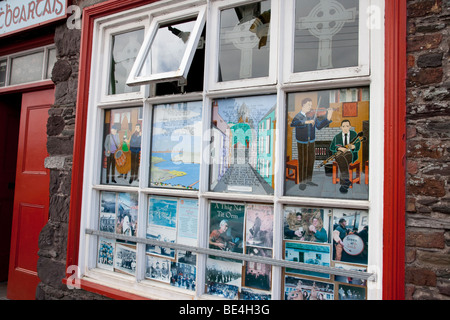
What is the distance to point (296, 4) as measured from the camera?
220 centimetres

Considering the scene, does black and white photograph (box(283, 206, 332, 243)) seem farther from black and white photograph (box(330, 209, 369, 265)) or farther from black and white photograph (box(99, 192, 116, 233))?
black and white photograph (box(99, 192, 116, 233))

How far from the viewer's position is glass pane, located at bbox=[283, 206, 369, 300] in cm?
191

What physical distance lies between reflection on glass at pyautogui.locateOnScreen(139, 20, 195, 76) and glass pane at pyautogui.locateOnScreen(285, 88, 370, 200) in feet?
3.37

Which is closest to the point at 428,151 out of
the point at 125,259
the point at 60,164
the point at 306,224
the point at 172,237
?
the point at 306,224

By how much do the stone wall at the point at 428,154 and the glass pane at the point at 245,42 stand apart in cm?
93

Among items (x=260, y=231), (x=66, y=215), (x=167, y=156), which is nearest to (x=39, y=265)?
(x=66, y=215)

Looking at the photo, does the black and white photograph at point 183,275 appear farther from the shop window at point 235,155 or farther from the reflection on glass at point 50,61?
the reflection on glass at point 50,61

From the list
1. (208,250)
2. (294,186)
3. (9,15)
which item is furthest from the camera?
(9,15)

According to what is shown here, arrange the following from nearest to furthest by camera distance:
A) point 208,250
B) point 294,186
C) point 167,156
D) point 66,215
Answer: point 294,186
point 208,250
point 167,156
point 66,215

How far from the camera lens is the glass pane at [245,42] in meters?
2.27

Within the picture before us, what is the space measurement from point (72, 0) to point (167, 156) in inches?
74.2

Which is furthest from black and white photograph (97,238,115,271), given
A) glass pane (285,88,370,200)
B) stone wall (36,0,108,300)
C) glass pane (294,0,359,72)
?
glass pane (294,0,359,72)

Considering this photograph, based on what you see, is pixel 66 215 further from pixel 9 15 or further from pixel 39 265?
pixel 9 15

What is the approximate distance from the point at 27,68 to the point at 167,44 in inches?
79.6
